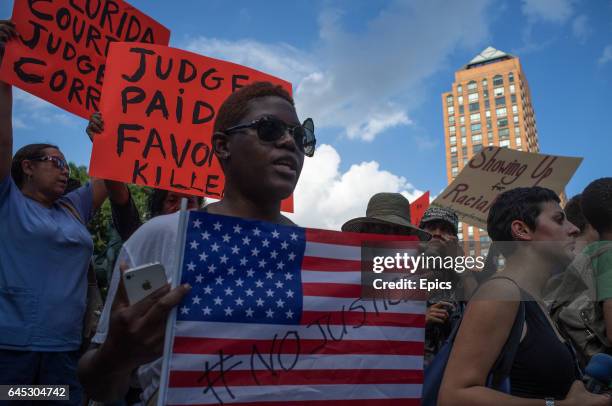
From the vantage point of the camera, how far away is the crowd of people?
1604 mm

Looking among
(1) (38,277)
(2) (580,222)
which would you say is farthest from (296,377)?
(2) (580,222)

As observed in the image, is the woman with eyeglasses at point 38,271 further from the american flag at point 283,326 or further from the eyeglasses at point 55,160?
the american flag at point 283,326

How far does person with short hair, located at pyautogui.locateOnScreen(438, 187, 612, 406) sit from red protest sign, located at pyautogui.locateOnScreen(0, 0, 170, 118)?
2876 millimetres

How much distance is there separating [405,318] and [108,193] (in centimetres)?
241

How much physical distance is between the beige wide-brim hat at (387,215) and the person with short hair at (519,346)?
125 cm

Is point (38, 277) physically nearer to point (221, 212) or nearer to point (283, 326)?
point (221, 212)

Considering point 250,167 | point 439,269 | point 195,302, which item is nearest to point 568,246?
point 439,269

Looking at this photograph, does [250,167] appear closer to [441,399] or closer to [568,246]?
[441,399]

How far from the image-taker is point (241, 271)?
1649mm

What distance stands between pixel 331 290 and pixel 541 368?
0.99 m

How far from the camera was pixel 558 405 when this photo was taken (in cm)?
187

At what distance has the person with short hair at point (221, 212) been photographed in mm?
1400

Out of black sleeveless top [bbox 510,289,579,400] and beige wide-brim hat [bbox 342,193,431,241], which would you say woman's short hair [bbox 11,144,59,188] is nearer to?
beige wide-brim hat [bbox 342,193,431,241]

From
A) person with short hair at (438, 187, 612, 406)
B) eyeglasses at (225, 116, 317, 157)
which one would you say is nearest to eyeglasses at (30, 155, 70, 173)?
eyeglasses at (225, 116, 317, 157)
